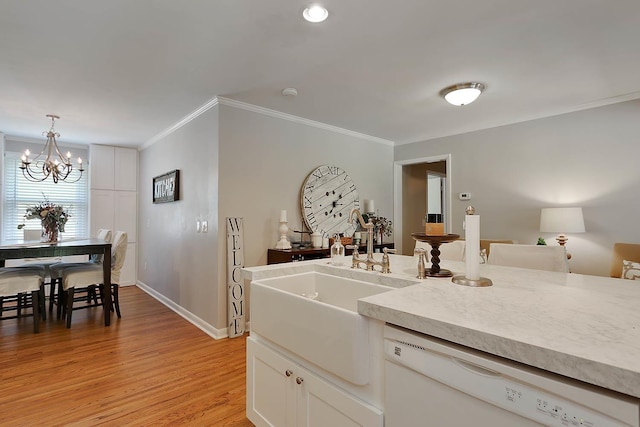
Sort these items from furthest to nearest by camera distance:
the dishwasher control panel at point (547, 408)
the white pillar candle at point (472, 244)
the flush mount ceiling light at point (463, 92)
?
the flush mount ceiling light at point (463, 92)
the white pillar candle at point (472, 244)
the dishwasher control panel at point (547, 408)

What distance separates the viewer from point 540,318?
2.92 ft

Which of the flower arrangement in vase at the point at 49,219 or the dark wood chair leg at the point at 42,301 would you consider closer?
the dark wood chair leg at the point at 42,301

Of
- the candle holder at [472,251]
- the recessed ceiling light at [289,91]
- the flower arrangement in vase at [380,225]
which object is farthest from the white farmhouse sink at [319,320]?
the flower arrangement in vase at [380,225]

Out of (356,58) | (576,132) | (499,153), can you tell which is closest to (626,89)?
(576,132)

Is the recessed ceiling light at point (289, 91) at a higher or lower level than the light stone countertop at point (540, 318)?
higher

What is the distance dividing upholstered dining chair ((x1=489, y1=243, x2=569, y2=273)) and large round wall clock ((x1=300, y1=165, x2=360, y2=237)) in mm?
1941

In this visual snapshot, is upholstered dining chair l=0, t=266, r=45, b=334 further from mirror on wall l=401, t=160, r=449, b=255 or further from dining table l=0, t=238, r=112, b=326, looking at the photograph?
mirror on wall l=401, t=160, r=449, b=255

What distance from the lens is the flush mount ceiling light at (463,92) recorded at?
9.30 ft

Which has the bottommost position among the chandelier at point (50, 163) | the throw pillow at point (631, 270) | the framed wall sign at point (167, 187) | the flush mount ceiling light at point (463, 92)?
the throw pillow at point (631, 270)

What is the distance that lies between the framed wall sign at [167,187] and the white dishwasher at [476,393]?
366cm

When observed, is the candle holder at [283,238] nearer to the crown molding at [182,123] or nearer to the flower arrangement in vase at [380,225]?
the flower arrangement in vase at [380,225]

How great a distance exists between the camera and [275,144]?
11.9 feet

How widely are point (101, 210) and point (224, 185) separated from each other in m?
3.31

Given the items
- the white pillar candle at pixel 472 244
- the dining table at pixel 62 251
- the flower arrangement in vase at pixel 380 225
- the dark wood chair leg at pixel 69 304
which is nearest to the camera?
the white pillar candle at pixel 472 244
